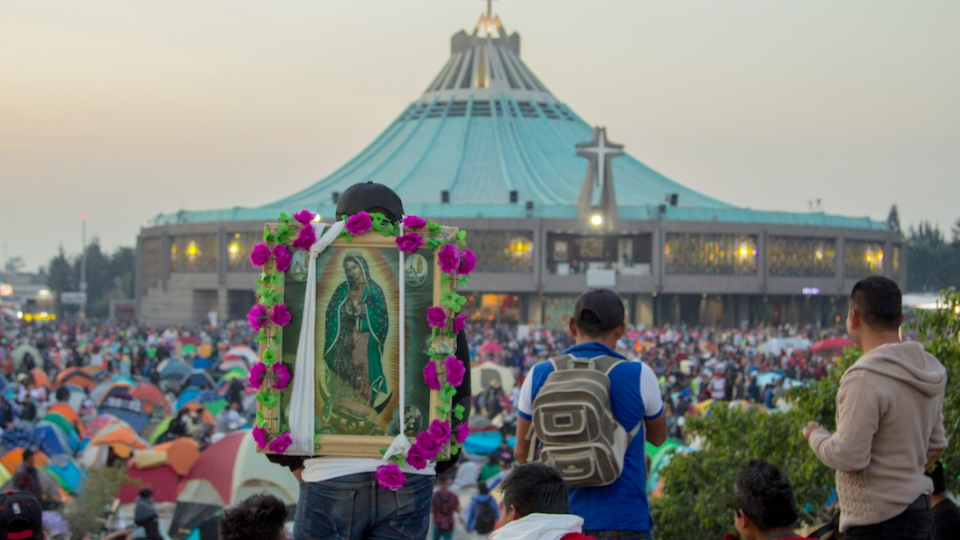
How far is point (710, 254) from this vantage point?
50.8m

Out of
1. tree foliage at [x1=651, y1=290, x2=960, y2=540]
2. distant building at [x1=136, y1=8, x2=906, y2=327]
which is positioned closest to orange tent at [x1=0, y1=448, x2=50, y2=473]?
tree foliage at [x1=651, y1=290, x2=960, y2=540]

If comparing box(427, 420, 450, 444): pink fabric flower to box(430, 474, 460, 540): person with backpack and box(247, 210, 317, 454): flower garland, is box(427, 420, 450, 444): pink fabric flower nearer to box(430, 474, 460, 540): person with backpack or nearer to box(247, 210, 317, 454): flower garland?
box(247, 210, 317, 454): flower garland

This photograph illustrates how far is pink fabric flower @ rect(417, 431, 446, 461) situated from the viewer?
316 centimetres

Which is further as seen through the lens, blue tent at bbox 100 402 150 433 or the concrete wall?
the concrete wall

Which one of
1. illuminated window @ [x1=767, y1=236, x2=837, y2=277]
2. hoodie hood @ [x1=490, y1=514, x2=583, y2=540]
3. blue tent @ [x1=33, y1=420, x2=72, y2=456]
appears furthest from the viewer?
illuminated window @ [x1=767, y1=236, x2=837, y2=277]

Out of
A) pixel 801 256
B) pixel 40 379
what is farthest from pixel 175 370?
pixel 801 256

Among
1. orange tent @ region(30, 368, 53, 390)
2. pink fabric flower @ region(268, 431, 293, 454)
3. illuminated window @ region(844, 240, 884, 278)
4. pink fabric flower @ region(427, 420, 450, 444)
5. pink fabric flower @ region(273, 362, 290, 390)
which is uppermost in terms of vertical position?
illuminated window @ region(844, 240, 884, 278)

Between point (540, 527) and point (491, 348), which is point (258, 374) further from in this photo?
point (491, 348)

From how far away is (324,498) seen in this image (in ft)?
10.5

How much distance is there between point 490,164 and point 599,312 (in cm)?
5288

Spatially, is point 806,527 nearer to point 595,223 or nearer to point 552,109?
point 595,223

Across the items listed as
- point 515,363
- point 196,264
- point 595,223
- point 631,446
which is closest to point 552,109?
point 595,223

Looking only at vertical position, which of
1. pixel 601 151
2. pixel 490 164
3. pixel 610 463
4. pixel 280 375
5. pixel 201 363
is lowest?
pixel 201 363

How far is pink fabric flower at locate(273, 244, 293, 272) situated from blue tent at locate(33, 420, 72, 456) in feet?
31.7
